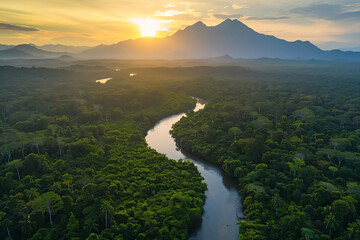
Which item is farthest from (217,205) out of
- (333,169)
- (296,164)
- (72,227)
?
(72,227)

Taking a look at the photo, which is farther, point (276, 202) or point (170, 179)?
point (170, 179)

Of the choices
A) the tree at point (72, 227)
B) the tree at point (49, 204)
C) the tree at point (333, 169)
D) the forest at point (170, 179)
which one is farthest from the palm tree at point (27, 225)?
the tree at point (333, 169)

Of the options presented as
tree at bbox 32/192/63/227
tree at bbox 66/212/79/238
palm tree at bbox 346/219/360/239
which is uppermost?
tree at bbox 32/192/63/227

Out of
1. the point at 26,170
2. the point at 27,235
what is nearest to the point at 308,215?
the point at 27,235

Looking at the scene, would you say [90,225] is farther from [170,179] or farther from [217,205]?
[217,205]

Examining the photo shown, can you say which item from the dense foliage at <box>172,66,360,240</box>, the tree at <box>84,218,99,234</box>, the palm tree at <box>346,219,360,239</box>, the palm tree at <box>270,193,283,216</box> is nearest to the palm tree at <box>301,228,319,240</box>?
the dense foliage at <box>172,66,360,240</box>

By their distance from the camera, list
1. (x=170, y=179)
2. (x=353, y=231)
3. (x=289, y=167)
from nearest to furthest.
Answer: (x=353, y=231) → (x=170, y=179) → (x=289, y=167)

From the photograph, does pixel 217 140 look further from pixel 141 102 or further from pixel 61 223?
pixel 141 102

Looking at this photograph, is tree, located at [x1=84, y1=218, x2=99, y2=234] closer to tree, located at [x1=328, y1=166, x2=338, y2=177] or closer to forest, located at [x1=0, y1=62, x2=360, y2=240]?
forest, located at [x1=0, y1=62, x2=360, y2=240]
